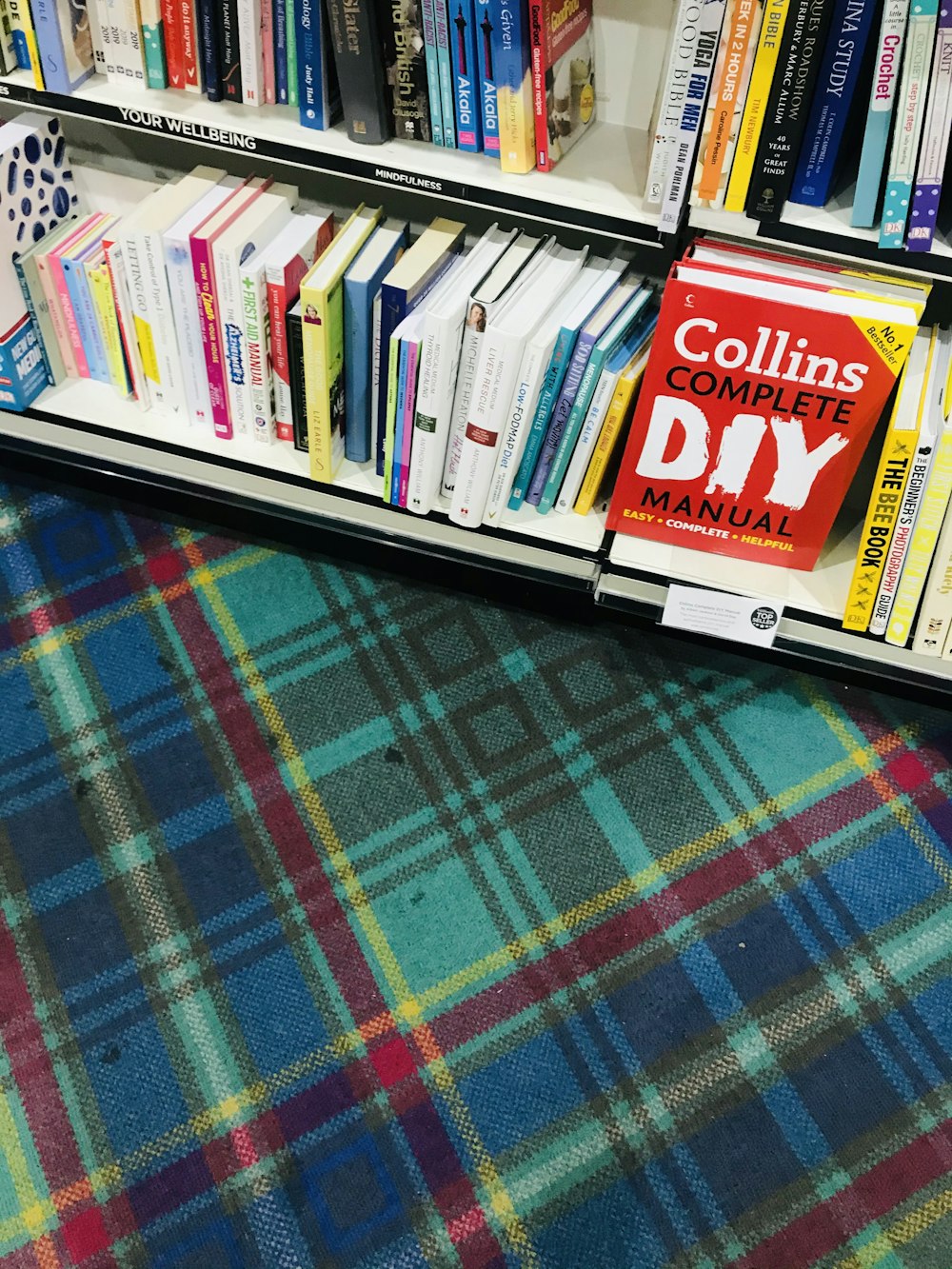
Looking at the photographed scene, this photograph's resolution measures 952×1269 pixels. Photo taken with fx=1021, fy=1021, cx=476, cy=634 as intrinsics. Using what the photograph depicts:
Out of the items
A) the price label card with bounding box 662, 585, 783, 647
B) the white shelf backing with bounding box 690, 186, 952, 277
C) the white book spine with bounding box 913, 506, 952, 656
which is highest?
the white shelf backing with bounding box 690, 186, 952, 277

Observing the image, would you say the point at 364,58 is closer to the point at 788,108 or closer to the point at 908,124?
the point at 788,108

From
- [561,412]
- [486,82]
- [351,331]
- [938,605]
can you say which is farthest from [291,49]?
[938,605]

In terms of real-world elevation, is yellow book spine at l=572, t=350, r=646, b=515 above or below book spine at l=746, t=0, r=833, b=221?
below

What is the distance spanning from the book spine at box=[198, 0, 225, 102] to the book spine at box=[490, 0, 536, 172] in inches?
15.3

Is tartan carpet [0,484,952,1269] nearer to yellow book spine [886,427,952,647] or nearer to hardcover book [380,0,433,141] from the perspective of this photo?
yellow book spine [886,427,952,647]

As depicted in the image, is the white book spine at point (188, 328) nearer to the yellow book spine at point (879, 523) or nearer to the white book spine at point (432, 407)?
the white book spine at point (432, 407)

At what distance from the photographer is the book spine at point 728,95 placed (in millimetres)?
1150

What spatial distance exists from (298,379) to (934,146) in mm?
937

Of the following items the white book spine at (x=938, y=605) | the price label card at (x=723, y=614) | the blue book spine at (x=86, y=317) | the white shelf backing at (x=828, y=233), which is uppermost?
the white shelf backing at (x=828, y=233)

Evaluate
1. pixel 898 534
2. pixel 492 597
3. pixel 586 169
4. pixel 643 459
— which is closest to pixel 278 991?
pixel 492 597

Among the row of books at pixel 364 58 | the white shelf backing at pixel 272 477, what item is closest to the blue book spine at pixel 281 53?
the row of books at pixel 364 58

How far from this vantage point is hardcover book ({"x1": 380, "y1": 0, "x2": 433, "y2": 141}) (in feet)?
4.22

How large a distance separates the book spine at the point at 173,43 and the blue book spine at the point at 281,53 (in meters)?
0.13

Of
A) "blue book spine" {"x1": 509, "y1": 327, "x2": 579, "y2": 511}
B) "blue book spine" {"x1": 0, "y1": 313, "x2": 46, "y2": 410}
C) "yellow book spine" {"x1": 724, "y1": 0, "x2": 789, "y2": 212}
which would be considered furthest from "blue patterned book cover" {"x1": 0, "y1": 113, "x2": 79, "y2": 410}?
"yellow book spine" {"x1": 724, "y1": 0, "x2": 789, "y2": 212}
